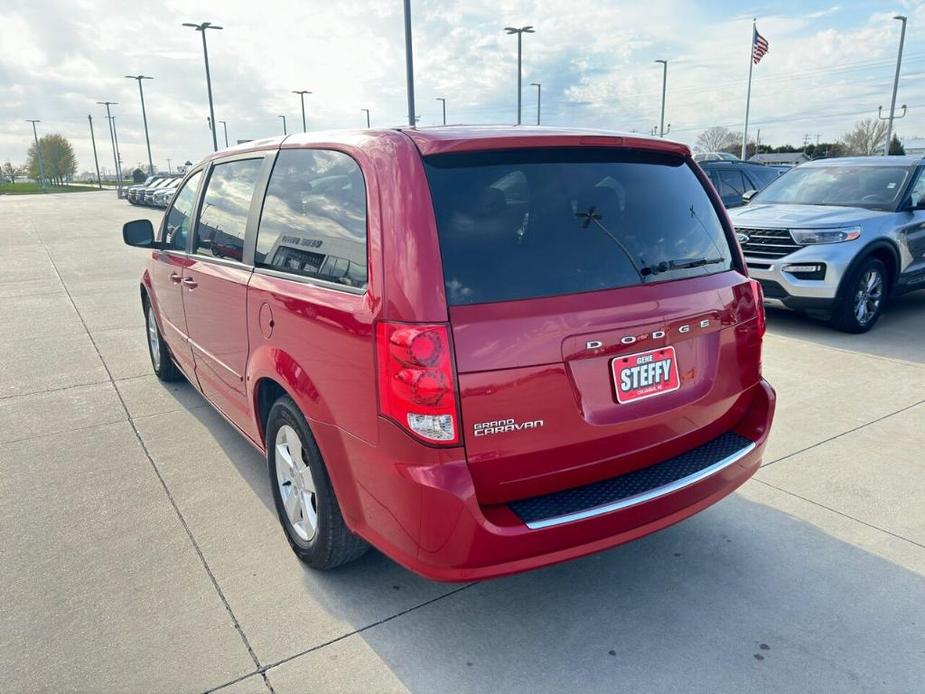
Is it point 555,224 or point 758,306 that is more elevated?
point 555,224

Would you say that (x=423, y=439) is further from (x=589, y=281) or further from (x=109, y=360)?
(x=109, y=360)

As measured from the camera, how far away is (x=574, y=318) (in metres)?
2.30

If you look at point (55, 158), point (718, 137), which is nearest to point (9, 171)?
point (55, 158)

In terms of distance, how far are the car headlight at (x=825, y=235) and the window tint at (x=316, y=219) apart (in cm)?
564

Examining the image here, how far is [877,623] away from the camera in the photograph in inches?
103

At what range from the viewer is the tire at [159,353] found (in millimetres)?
5465

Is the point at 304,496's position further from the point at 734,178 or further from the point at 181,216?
the point at 734,178

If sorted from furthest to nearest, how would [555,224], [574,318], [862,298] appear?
[862,298], [555,224], [574,318]

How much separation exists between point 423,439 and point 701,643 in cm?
132

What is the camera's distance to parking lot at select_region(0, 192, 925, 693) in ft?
7.92

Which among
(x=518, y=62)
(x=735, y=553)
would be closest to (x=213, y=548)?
(x=735, y=553)

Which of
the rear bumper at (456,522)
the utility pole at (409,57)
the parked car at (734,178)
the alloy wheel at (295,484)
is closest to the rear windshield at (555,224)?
the rear bumper at (456,522)

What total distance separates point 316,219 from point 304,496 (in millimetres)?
1164

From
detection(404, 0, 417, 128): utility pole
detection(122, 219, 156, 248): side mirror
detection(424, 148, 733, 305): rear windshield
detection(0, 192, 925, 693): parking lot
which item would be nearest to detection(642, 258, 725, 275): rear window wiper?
detection(424, 148, 733, 305): rear windshield
